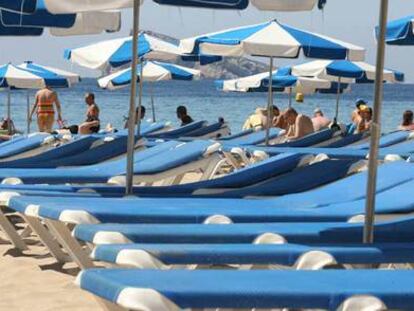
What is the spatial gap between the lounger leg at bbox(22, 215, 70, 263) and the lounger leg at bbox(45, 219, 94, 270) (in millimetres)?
947

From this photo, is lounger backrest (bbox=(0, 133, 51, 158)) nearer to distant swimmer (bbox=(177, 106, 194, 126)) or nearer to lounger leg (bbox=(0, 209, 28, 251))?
lounger leg (bbox=(0, 209, 28, 251))

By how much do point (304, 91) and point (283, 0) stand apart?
1320 centimetres

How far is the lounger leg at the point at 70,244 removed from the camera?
15.7ft

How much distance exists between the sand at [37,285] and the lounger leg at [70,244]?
206 mm

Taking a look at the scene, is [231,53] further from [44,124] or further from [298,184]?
[44,124]

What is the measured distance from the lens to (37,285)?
545 cm

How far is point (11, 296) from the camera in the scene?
5.15 metres

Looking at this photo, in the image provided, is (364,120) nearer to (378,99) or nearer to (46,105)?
(46,105)

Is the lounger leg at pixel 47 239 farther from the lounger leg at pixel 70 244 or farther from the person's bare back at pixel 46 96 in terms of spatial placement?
the person's bare back at pixel 46 96

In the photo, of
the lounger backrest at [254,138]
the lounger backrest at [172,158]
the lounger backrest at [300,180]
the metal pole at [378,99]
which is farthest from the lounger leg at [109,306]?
the lounger backrest at [254,138]

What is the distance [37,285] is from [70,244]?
728mm

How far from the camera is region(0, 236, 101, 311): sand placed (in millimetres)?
4926

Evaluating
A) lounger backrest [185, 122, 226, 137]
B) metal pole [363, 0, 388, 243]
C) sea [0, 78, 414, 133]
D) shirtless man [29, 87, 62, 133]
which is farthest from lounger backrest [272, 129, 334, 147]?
sea [0, 78, 414, 133]

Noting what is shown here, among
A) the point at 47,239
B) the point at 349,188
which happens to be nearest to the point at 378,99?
the point at 349,188
